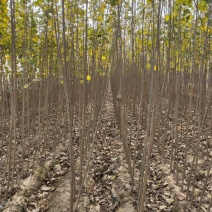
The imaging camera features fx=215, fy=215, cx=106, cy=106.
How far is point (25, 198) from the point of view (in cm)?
237

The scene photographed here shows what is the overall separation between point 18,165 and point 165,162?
216cm

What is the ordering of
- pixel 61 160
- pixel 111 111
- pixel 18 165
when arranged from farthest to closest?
pixel 111 111, pixel 61 160, pixel 18 165

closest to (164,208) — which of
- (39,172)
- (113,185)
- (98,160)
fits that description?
(113,185)

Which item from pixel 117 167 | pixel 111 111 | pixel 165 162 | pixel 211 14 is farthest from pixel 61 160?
pixel 111 111

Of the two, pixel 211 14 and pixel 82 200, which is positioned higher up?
pixel 211 14

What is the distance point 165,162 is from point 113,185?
923mm

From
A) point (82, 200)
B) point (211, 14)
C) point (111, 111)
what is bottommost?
point (82, 200)

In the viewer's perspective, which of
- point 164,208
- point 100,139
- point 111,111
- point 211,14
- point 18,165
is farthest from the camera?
point 111,111

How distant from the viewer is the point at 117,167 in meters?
3.13

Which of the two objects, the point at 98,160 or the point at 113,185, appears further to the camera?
the point at 98,160

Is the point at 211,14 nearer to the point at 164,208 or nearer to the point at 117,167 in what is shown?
the point at 164,208

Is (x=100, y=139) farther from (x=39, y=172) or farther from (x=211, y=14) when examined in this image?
(x=211, y=14)

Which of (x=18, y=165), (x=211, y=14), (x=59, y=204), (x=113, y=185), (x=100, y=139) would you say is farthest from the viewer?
(x=100, y=139)

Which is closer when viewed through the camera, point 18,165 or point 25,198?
point 25,198
